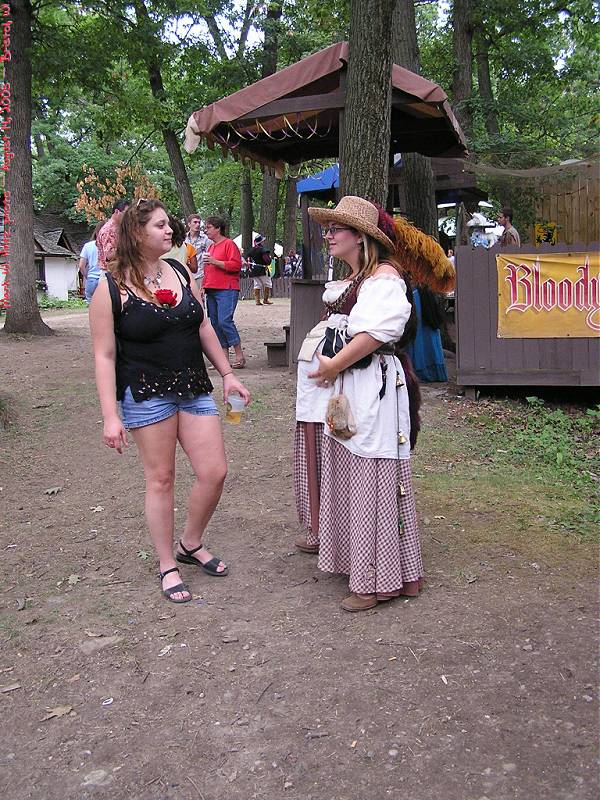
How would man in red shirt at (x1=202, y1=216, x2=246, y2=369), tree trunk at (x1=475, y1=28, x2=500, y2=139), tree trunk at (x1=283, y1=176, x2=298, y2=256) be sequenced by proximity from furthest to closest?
1. tree trunk at (x1=283, y1=176, x2=298, y2=256)
2. tree trunk at (x1=475, y1=28, x2=500, y2=139)
3. man in red shirt at (x1=202, y1=216, x2=246, y2=369)

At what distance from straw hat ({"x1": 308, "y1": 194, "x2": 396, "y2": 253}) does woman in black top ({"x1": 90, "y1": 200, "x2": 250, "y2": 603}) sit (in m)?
0.80

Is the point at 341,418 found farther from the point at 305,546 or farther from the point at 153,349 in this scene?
the point at 305,546

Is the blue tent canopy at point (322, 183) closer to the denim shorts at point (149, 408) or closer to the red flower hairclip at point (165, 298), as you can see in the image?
the red flower hairclip at point (165, 298)

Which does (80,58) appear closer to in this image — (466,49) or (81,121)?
(466,49)

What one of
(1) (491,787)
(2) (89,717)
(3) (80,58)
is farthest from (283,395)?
(3) (80,58)

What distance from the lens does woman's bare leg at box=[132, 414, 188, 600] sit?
377 centimetres

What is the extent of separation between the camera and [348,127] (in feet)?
22.9

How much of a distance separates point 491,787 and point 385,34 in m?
5.89

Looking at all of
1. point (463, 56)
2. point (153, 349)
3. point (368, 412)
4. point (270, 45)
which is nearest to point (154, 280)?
point (153, 349)

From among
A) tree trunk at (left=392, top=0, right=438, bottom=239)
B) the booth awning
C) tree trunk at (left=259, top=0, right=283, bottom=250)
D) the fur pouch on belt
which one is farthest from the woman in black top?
tree trunk at (left=259, top=0, right=283, bottom=250)

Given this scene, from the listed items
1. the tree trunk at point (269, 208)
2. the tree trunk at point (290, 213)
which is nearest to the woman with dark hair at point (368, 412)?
the tree trunk at point (269, 208)

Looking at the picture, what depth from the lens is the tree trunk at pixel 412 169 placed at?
1052 cm

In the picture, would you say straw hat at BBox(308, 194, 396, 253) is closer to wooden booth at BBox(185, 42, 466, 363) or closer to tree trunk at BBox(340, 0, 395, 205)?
tree trunk at BBox(340, 0, 395, 205)

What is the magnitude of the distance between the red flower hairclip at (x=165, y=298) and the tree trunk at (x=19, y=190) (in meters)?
10.4
